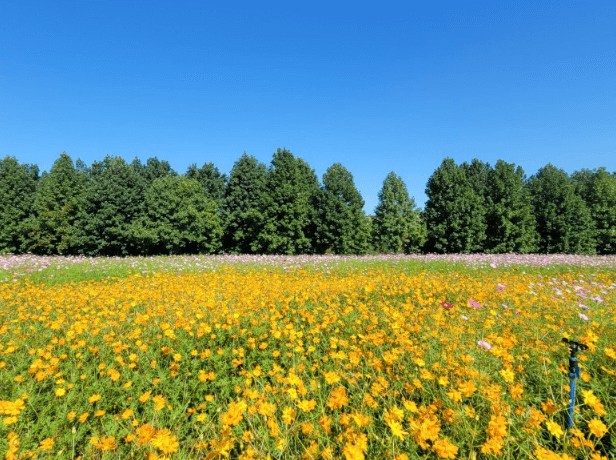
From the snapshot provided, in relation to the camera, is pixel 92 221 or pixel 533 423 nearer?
pixel 533 423

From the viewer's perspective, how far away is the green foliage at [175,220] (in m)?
25.8

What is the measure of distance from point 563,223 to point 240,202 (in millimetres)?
32236

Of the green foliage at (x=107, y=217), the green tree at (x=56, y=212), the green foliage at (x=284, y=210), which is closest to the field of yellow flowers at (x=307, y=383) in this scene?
the green foliage at (x=284, y=210)

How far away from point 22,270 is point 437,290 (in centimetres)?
1628

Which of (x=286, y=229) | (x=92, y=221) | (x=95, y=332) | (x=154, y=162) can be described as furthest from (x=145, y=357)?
(x=154, y=162)

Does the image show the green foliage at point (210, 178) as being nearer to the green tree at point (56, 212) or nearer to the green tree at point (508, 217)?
the green tree at point (56, 212)

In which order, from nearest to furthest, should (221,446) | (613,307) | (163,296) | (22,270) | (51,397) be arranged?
(221,446), (51,397), (613,307), (163,296), (22,270)

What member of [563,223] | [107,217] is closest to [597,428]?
[563,223]

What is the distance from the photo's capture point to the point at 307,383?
348 cm

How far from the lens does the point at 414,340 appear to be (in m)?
4.12

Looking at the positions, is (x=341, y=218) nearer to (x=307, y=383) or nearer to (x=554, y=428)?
(x=307, y=383)

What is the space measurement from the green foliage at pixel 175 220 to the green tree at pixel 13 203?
14.4 metres

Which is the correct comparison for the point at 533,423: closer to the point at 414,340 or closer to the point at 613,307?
the point at 414,340

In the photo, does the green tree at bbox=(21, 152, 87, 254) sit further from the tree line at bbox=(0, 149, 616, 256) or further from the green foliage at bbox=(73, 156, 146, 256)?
the green foliage at bbox=(73, 156, 146, 256)
